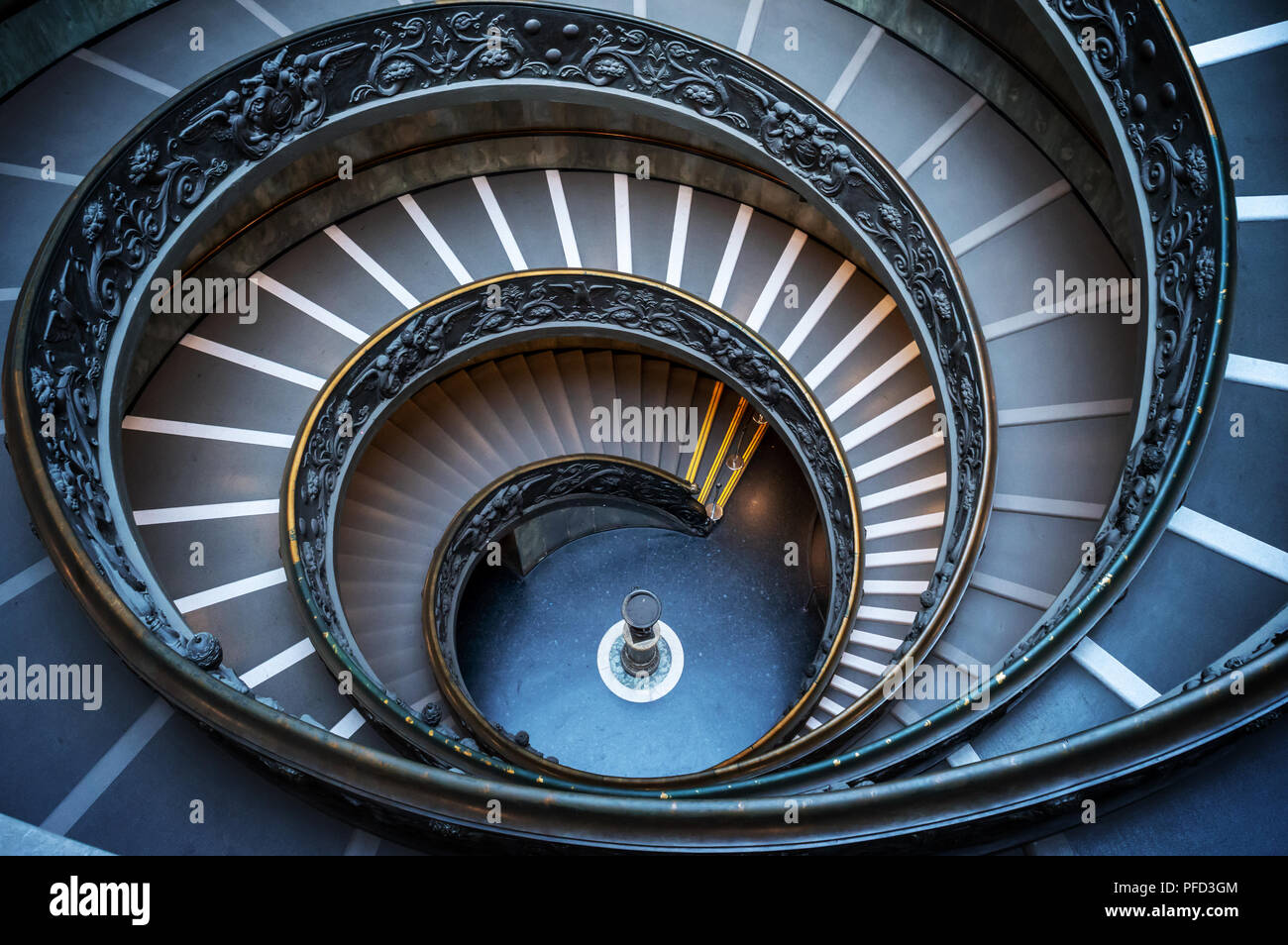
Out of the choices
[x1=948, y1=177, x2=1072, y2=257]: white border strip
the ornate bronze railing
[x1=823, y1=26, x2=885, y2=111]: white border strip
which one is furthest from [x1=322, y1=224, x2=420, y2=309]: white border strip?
[x1=948, y1=177, x2=1072, y2=257]: white border strip

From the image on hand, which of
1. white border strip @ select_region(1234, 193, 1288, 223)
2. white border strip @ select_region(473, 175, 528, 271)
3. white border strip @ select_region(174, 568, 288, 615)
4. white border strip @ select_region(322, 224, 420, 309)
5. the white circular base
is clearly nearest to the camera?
white border strip @ select_region(1234, 193, 1288, 223)

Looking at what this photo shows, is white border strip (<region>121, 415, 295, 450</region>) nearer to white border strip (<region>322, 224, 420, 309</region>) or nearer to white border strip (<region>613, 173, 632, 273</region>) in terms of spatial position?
white border strip (<region>322, 224, 420, 309</region>)

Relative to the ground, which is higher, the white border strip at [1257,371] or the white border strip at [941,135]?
the white border strip at [941,135]

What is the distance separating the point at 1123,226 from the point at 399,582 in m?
9.02

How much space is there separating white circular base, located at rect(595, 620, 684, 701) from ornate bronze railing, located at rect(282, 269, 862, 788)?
7.33 feet

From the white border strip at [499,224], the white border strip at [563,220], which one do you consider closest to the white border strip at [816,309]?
the white border strip at [563,220]

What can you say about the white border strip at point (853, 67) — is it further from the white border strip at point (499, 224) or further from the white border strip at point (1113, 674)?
the white border strip at point (1113, 674)

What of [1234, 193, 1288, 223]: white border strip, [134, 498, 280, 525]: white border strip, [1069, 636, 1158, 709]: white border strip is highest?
[1234, 193, 1288, 223]: white border strip

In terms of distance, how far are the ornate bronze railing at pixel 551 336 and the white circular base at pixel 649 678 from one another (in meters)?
2.23

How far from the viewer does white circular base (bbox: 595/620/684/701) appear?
11.8m

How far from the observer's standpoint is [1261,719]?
331 centimetres

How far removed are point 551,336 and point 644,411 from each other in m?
2.28

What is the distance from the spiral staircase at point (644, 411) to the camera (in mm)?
3943

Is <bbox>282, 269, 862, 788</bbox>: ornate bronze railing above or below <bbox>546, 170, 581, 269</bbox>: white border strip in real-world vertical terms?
below
